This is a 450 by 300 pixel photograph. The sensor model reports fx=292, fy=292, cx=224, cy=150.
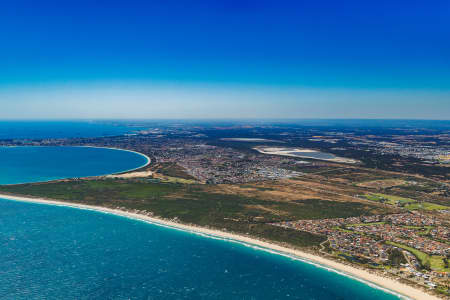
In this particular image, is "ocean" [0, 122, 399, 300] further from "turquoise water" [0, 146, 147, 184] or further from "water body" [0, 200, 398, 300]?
"turquoise water" [0, 146, 147, 184]

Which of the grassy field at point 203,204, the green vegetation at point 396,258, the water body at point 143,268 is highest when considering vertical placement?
the grassy field at point 203,204

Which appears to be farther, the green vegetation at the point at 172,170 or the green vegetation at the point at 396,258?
the green vegetation at the point at 172,170

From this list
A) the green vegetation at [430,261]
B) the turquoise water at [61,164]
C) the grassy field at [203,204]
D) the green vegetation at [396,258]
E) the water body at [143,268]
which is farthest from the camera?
the turquoise water at [61,164]

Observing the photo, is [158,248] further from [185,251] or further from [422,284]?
[422,284]

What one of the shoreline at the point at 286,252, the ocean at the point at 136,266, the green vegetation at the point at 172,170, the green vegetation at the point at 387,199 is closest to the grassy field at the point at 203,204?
the shoreline at the point at 286,252

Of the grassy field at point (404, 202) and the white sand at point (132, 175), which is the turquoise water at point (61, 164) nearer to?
the white sand at point (132, 175)

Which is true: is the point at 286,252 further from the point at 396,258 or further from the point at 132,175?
the point at 132,175

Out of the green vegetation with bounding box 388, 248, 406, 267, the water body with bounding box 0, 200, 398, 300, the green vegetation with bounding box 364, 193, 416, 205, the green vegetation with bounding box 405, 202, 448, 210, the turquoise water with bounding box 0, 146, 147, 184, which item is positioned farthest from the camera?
the turquoise water with bounding box 0, 146, 147, 184

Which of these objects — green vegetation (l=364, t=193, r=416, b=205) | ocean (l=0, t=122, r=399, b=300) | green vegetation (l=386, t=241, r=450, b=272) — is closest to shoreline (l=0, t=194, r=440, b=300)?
ocean (l=0, t=122, r=399, b=300)
